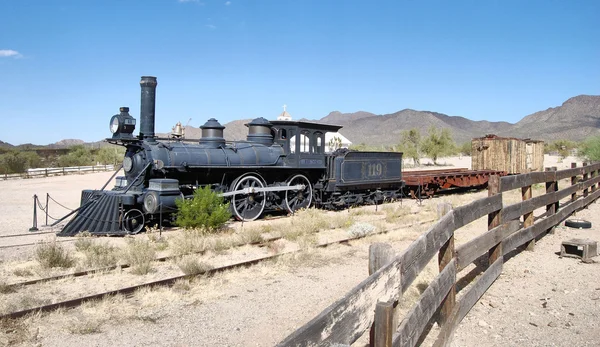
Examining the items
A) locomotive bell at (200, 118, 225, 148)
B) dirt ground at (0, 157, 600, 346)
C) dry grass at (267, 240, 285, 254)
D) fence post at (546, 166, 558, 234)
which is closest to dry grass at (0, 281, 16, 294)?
dirt ground at (0, 157, 600, 346)

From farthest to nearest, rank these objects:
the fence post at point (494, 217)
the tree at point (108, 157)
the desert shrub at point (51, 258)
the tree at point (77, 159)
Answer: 1. the tree at point (108, 157)
2. the tree at point (77, 159)
3. the desert shrub at point (51, 258)
4. the fence post at point (494, 217)

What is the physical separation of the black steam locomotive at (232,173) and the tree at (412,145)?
39249mm

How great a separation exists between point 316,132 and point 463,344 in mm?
12245

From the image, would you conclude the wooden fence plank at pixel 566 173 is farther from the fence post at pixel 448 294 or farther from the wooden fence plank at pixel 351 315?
the wooden fence plank at pixel 351 315

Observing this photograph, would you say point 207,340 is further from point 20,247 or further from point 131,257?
point 20,247

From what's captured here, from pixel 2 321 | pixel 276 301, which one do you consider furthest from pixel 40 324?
pixel 276 301

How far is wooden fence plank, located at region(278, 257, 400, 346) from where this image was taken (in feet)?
7.27

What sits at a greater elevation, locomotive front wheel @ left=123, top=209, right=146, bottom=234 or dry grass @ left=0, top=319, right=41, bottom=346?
locomotive front wheel @ left=123, top=209, right=146, bottom=234

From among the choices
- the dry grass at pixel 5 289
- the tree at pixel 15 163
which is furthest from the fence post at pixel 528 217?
the tree at pixel 15 163

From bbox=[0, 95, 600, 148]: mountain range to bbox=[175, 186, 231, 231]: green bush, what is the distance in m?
103

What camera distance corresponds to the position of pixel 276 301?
A: 649 cm

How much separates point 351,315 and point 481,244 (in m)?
3.66

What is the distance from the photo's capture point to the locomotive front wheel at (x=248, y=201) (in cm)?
1392

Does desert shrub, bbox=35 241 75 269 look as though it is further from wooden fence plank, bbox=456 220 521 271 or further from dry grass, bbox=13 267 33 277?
wooden fence plank, bbox=456 220 521 271
